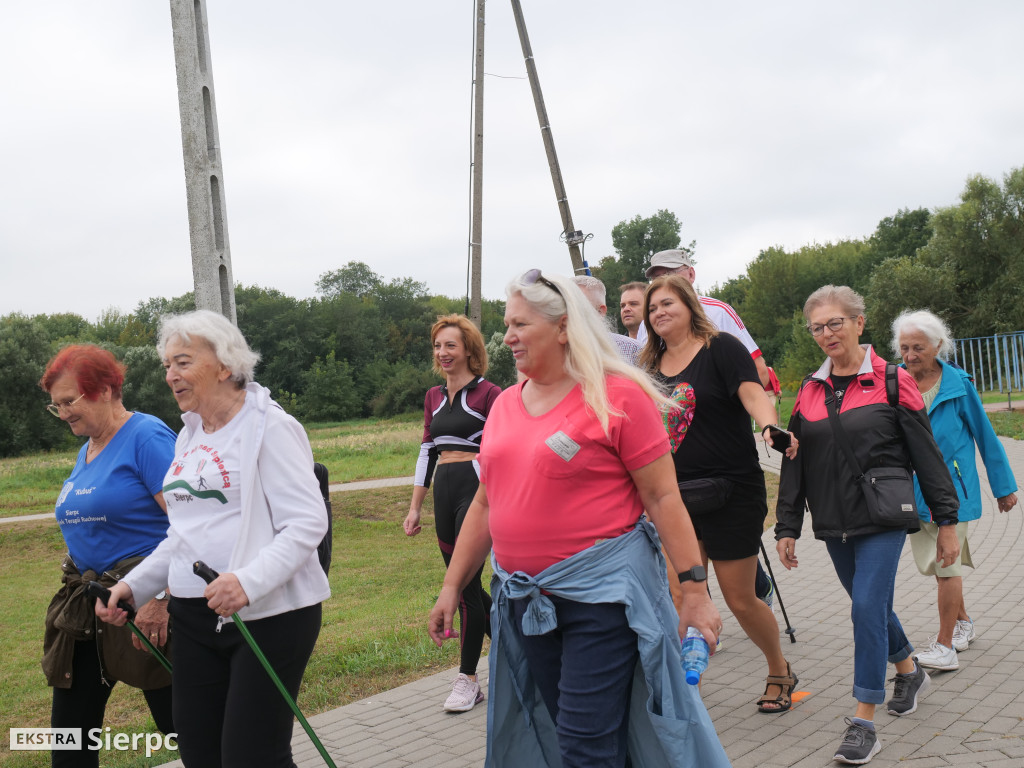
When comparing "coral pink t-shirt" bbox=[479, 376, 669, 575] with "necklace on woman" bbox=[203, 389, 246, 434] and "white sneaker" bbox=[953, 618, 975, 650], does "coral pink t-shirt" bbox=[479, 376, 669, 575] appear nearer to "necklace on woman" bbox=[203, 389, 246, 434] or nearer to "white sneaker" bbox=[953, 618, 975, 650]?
"necklace on woman" bbox=[203, 389, 246, 434]

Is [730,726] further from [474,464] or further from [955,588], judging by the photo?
[474,464]

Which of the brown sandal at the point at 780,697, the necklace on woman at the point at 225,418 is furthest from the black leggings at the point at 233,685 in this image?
the brown sandal at the point at 780,697

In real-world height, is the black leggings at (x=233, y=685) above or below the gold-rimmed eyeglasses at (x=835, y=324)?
below

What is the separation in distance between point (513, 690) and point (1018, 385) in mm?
27295

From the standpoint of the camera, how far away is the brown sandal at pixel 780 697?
4.72 metres

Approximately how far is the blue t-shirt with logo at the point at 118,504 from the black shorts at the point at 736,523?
236 cm

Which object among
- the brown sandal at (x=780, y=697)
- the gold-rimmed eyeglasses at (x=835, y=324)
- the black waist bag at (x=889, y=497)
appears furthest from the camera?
the brown sandal at (x=780, y=697)

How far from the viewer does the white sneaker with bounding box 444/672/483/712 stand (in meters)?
5.15

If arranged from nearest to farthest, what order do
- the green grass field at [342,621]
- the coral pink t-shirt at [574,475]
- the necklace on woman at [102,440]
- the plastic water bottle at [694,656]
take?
the plastic water bottle at [694,656]
the coral pink t-shirt at [574,475]
the necklace on woman at [102,440]
the green grass field at [342,621]

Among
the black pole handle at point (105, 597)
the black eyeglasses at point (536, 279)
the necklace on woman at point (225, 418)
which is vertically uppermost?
the black eyeglasses at point (536, 279)

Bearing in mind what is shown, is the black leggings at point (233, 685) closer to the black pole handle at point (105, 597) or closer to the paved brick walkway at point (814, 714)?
the black pole handle at point (105, 597)

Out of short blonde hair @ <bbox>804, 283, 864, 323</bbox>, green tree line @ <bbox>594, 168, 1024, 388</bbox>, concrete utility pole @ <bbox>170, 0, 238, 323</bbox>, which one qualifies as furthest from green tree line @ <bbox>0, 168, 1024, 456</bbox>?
short blonde hair @ <bbox>804, 283, 864, 323</bbox>

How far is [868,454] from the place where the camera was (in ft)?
13.9

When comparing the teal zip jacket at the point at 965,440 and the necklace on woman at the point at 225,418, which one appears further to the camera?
the teal zip jacket at the point at 965,440
